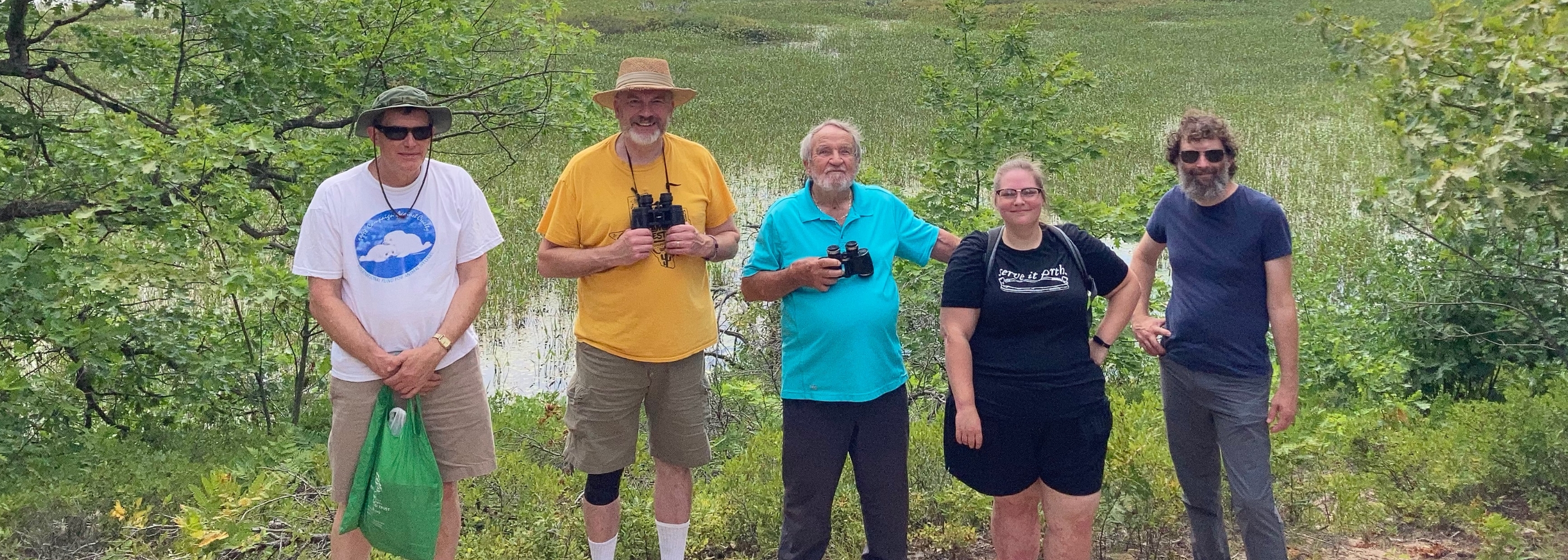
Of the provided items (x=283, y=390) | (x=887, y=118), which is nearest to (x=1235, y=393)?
(x=283, y=390)

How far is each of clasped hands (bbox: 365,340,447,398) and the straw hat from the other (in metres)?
0.93

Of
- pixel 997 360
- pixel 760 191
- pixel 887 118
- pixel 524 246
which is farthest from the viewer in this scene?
pixel 887 118

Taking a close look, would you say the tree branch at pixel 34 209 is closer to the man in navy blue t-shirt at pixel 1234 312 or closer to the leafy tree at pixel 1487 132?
the man in navy blue t-shirt at pixel 1234 312

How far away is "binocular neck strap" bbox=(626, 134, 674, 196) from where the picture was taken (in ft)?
10.9

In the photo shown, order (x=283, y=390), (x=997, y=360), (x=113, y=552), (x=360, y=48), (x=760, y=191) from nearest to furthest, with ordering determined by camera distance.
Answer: (x=997, y=360)
(x=113, y=552)
(x=360, y=48)
(x=283, y=390)
(x=760, y=191)

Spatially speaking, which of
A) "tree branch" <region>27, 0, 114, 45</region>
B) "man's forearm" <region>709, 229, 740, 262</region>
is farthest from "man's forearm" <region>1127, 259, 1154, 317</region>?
"tree branch" <region>27, 0, 114, 45</region>

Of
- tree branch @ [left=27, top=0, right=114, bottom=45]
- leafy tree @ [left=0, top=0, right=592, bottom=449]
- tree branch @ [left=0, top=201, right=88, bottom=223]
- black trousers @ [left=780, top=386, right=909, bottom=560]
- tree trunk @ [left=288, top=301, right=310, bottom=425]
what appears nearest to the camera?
black trousers @ [left=780, top=386, right=909, bottom=560]

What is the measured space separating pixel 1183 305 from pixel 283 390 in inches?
228

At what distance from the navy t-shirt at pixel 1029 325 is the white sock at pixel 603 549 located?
1.30 meters

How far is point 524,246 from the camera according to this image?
10.4 meters

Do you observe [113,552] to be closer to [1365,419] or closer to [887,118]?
[1365,419]

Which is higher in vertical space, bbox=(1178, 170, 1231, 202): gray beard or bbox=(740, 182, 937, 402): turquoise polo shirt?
bbox=(1178, 170, 1231, 202): gray beard

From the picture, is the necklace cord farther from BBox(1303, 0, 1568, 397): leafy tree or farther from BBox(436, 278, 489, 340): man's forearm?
BBox(1303, 0, 1568, 397): leafy tree

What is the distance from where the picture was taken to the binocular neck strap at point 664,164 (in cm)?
333
